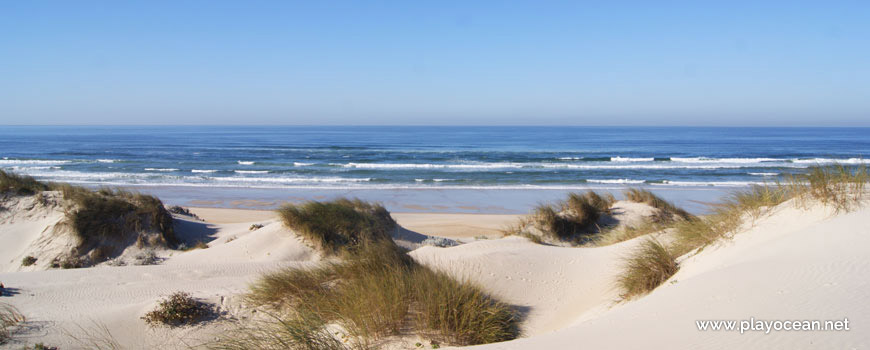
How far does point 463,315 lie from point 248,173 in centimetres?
2679

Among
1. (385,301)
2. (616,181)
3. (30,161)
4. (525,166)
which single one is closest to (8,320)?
(385,301)

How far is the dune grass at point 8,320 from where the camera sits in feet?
15.5

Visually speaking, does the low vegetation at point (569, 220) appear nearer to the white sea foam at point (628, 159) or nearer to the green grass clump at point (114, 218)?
the green grass clump at point (114, 218)

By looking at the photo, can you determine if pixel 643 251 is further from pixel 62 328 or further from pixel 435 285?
pixel 62 328

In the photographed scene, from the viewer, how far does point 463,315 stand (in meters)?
4.70

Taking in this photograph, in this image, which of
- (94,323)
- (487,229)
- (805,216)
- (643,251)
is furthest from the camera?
(487,229)

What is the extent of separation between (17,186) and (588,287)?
14.0 meters

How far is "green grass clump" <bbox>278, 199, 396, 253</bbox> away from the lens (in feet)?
32.1

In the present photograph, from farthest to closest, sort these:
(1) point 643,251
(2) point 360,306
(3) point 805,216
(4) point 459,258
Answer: (4) point 459,258, (1) point 643,251, (3) point 805,216, (2) point 360,306

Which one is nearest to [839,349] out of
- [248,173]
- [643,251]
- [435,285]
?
[435,285]

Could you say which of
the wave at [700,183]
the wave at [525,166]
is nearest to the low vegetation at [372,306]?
the wave at [700,183]

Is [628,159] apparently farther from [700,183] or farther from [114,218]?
[114,218]

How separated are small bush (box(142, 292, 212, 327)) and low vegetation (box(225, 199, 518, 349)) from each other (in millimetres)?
612

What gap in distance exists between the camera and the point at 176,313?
5.51 meters
